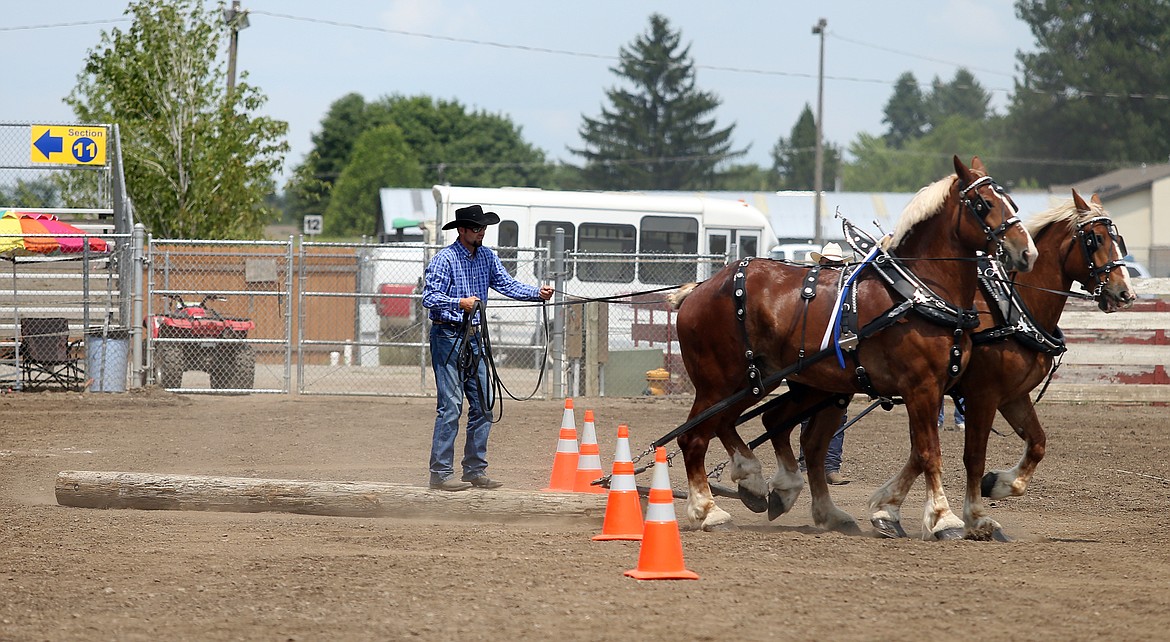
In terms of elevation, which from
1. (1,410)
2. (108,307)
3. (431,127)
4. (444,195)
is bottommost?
(1,410)

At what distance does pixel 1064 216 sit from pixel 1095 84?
62.1 m

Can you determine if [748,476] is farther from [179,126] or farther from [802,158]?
[802,158]

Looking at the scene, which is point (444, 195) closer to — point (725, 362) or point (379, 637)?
point (725, 362)

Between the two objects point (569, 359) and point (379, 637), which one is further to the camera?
point (569, 359)

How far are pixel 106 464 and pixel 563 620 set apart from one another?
6.93m

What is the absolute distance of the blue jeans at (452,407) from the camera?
863cm

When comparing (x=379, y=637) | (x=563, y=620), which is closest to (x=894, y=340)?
(x=563, y=620)

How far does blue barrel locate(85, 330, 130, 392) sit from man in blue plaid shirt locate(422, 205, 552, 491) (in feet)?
32.0

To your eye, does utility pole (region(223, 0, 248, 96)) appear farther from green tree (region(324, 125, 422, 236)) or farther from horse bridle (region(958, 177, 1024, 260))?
green tree (region(324, 125, 422, 236))

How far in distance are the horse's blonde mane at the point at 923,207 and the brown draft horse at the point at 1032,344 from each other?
683 millimetres

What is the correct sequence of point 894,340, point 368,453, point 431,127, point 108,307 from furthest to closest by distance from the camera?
point 431,127 < point 108,307 < point 368,453 < point 894,340

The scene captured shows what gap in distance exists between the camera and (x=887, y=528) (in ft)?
25.1

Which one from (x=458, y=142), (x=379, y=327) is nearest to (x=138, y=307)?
(x=379, y=327)

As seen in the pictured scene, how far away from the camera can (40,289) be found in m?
19.6
